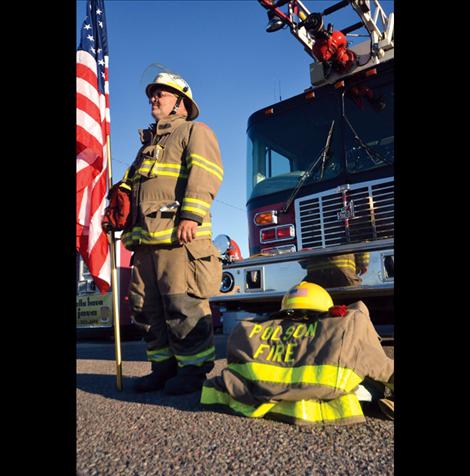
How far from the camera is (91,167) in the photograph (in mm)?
2885

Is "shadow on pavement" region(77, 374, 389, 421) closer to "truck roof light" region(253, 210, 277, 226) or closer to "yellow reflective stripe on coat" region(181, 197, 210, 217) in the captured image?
"yellow reflective stripe on coat" region(181, 197, 210, 217)

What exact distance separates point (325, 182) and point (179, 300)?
182cm

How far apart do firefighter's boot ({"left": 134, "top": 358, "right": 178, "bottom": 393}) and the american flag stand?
77 cm

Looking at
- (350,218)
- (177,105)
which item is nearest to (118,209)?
(177,105)

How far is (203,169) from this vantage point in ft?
7.73

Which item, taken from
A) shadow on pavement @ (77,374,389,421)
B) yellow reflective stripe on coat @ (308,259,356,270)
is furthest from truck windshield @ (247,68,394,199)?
shadow on pavement @ (77,374,389,421)

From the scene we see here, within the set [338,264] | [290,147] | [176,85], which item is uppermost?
[176,85]

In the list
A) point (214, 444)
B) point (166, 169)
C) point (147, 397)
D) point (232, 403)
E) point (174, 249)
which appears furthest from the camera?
point (166, 169)

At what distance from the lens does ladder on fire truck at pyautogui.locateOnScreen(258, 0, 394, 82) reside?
350 centimetres

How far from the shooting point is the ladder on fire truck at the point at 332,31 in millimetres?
3498

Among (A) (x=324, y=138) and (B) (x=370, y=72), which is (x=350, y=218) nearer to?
(A) (x=324, y=138)
